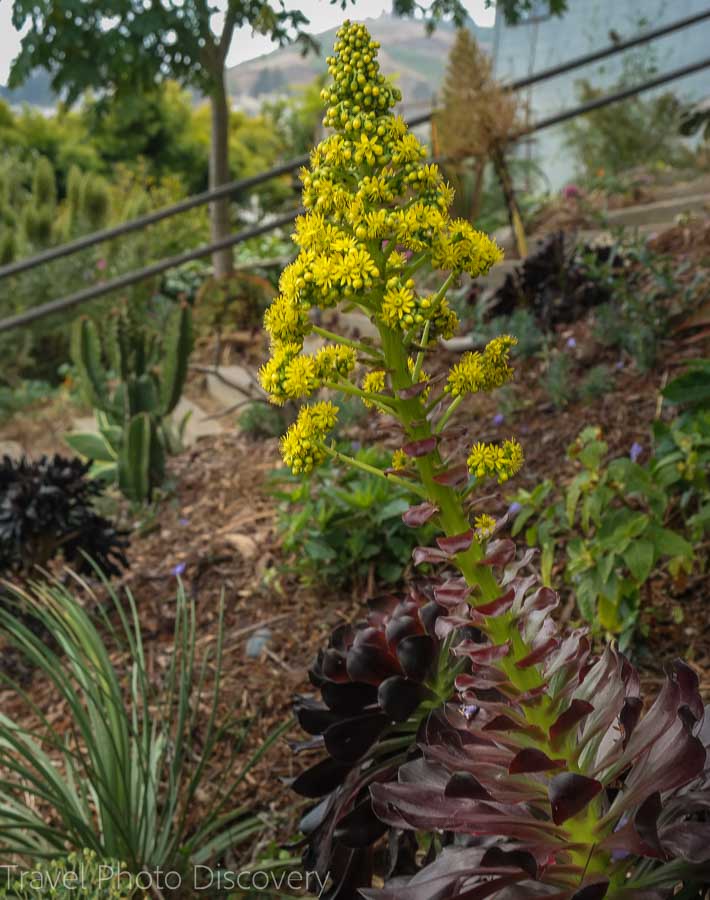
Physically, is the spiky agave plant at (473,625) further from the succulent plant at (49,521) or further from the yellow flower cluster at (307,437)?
the succulent plant at (49,521)

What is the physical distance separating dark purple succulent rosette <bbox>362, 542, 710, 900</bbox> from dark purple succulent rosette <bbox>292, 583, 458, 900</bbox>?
0.58ft

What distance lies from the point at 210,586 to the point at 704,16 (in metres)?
3.16

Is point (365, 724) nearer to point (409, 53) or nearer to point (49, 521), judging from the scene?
point (49, 521)

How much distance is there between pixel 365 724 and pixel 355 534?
1074 millimetres

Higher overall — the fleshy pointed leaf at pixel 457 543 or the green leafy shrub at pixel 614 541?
the fleshy pointed leaf at pixel 457 543

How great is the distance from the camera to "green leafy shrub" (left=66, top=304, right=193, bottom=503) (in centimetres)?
382

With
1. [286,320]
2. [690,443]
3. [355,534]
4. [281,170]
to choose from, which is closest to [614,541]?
[690,443]

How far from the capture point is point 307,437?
41.3 inches

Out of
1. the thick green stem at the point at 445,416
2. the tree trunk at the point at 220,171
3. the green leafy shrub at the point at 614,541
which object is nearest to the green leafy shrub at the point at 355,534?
the green leafy shrub at the point at 614,541

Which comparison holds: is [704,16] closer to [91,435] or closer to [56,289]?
[91,435]

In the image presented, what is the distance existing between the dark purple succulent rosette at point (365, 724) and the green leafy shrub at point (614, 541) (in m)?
0.62

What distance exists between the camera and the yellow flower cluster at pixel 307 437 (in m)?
1.05

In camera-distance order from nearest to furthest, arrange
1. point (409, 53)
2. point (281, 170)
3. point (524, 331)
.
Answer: point (524, 331) < point (281, 170) < point (409, 53)

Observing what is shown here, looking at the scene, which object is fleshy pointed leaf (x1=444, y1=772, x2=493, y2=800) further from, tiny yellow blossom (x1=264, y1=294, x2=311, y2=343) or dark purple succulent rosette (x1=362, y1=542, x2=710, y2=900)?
tiny yellow blossom (x1=264, y1=294, x2=311, y2=343)
